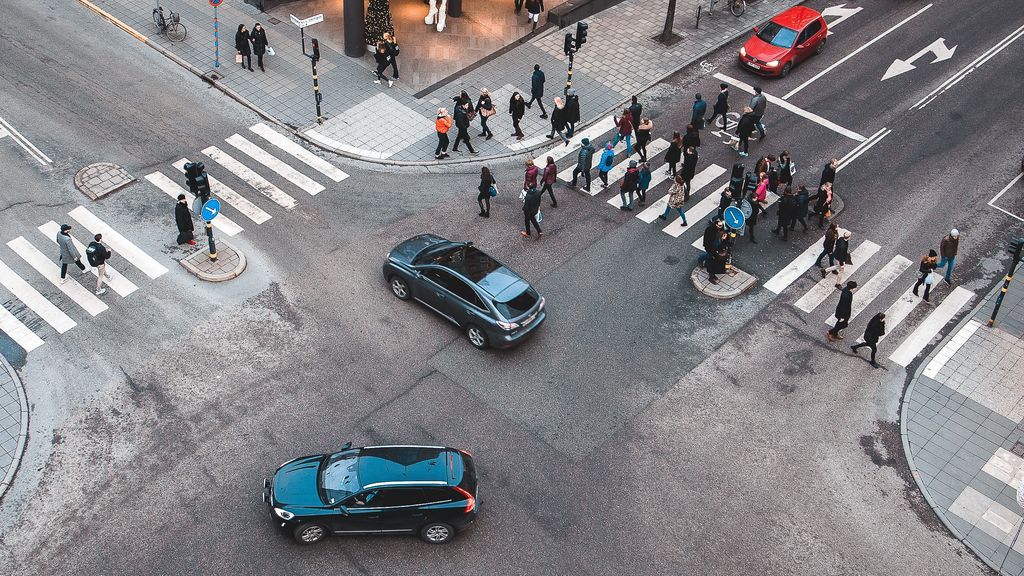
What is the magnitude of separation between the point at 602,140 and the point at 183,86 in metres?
12.5

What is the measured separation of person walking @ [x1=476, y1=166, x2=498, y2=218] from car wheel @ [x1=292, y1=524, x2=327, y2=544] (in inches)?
392

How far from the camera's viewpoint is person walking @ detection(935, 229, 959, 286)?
2092 centimetres

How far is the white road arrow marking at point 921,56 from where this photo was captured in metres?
29.2

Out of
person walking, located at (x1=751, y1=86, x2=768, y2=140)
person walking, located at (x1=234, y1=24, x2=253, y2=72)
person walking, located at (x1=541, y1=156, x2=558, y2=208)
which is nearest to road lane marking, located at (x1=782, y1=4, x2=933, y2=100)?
person walking, located at (x1=751, y1=86, x2=768, y2=140)

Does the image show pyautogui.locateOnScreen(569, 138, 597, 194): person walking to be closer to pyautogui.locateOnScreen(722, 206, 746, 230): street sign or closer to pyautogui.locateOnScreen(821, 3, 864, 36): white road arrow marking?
pyautogui.locateOnScreen(722, 206, 746, 230): street sign

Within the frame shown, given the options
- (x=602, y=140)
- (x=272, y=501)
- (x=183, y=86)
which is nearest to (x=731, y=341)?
(x=602, y=140)

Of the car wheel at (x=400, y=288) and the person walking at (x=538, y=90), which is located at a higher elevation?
the person walking at (x=538, y=90)

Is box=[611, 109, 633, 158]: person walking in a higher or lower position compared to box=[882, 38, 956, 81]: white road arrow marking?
lower

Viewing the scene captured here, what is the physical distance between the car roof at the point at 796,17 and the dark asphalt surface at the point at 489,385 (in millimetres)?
4817

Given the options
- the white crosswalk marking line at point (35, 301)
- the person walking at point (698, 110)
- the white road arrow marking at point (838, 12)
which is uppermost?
the white road arrow marking at point (838, 12)

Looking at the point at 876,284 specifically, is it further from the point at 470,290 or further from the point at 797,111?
the point at 470,290

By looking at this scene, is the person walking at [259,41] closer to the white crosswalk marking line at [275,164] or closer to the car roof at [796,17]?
the white crosswalk marking line at [275,164]

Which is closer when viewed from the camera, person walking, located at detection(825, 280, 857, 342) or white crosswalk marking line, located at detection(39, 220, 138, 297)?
person walking, located at detection(825, 280, 857, 342)

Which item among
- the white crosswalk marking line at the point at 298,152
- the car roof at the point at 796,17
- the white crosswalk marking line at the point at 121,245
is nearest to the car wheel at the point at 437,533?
the white crosswalk marking line at the point at 121,245
